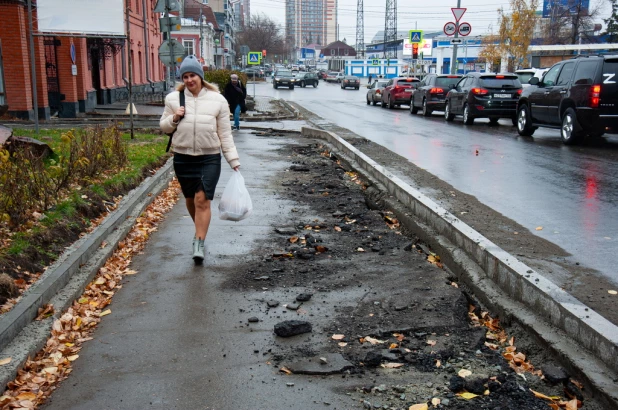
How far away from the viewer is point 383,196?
Answer: 8992 millimetres

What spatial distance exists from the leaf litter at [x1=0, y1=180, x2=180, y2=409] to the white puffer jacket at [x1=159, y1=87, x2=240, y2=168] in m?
1.30

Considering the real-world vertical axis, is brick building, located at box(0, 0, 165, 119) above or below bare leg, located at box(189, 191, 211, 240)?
above

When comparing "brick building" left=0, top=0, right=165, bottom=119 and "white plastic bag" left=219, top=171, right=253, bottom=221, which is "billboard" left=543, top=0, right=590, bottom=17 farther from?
"white plastic bag" left=219, top=171, right=253, bottom=221

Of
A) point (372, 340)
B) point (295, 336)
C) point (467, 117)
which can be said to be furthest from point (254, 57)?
point (372, 340)

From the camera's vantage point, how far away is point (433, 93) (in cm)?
2759

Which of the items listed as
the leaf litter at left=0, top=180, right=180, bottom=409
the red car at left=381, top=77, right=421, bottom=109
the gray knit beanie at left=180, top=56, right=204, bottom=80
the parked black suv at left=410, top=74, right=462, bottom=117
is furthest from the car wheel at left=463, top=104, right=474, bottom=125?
the gray knit beanie at left=180, top=56, right=204, bottom=80

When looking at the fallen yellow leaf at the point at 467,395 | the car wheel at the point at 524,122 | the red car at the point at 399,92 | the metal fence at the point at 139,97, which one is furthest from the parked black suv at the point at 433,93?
the fallen yellow leaf at the point at 467,395

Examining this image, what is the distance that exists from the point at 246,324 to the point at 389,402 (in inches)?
58.6

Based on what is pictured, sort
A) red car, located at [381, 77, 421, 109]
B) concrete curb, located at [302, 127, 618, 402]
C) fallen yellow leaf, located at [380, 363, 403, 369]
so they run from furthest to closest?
red car, located at [381, 77, 421, 109] < fallen yellow leaf, located at [380, 363, 403, 369] < concrete curb, located at [302, 127, 618, 402]

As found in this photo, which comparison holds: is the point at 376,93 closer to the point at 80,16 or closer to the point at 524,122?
the point at 524,122

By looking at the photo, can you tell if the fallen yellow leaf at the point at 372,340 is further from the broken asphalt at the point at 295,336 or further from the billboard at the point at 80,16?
the billboard at the point at 80,16

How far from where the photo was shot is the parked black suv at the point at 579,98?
47.0 feet

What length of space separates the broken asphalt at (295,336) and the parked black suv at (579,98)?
8.86 meters

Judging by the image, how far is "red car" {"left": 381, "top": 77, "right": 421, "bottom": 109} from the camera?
33.2m
